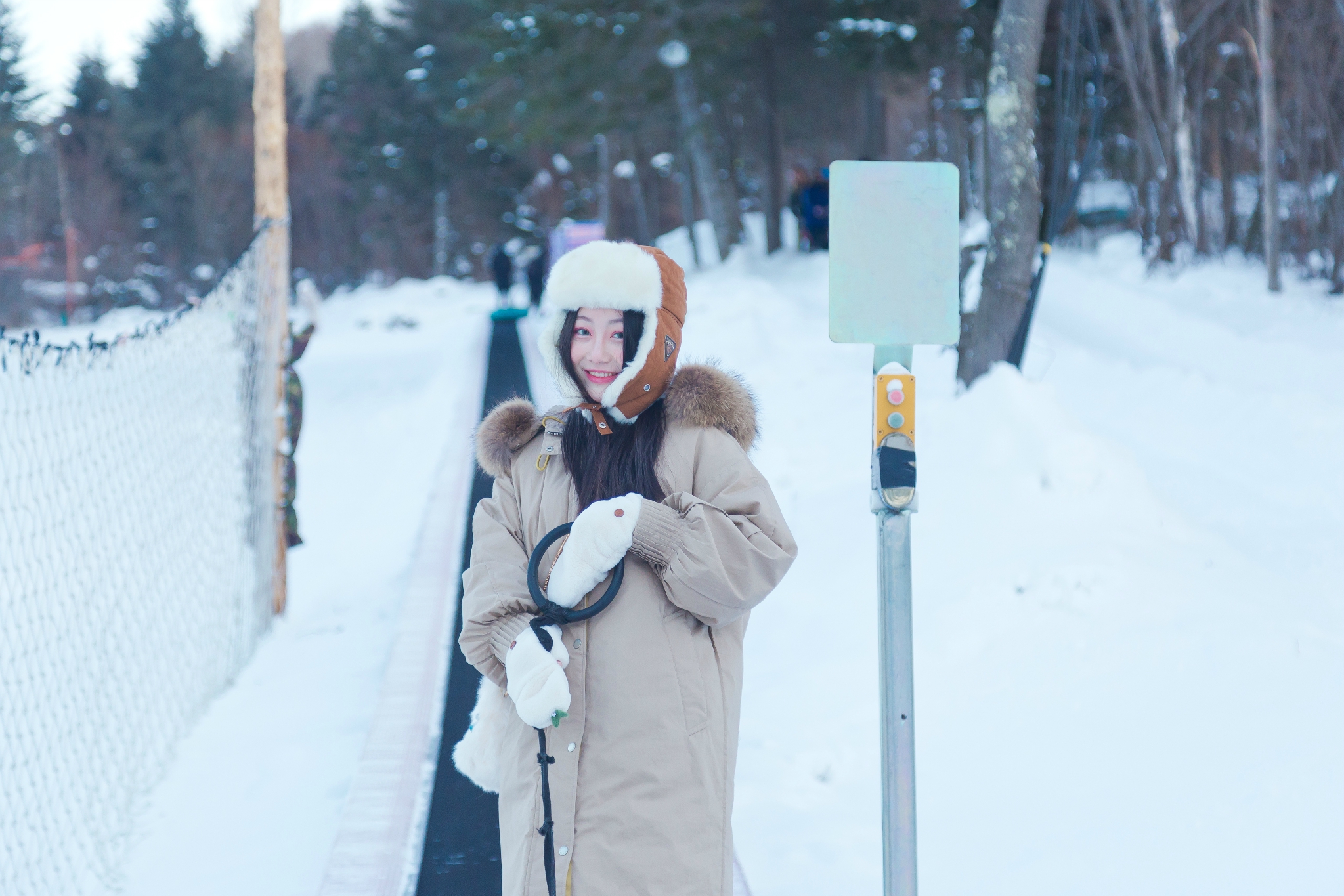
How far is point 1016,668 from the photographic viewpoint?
4031mm

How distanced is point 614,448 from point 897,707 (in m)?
0.76

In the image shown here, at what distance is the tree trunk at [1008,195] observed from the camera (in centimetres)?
704

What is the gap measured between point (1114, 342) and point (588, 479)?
10.5m

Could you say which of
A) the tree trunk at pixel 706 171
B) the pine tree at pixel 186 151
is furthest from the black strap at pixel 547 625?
the pine tree at pixel 186 151

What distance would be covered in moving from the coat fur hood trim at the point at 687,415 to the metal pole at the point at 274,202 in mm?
3978

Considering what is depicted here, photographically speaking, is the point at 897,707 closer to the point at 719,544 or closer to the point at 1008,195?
the point at 719,544

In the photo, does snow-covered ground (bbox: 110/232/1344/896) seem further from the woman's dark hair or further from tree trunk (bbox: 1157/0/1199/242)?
tree trunk (bbox: 1157/0/1199/242)

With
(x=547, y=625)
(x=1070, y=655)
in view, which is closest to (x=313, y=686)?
(x=1070, y=655)

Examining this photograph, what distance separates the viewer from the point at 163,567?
15.6 ft

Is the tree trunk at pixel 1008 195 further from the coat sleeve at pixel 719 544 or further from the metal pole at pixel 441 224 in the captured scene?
the metal pole at pixel 441 224

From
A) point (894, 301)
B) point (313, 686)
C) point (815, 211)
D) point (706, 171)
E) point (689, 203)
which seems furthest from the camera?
point (689, 203)

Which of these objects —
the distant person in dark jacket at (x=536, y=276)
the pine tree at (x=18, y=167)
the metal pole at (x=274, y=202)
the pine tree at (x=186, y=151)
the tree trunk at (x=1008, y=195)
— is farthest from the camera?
the pine tree at (x=186, y=151)

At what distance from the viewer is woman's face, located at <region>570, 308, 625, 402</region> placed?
80.7 inches

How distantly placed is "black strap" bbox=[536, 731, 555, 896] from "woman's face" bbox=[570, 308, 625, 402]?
1.68ft
